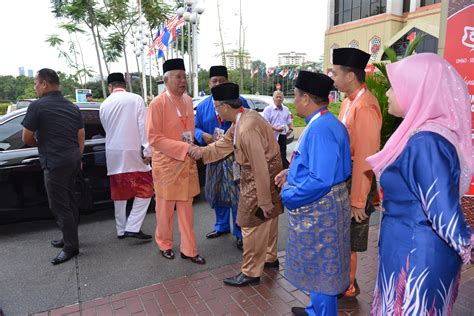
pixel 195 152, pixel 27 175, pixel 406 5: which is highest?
pixel 406 5

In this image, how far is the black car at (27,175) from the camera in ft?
13.8

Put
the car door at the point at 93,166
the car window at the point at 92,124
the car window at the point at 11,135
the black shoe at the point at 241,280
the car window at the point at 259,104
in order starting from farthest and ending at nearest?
the car window at the point at 259,104, the car window at the point at 92,124, the car door at the point at 93,166, the car window at the point at 11,135, the black shoe at the point at 241,280

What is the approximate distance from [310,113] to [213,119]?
2.20m

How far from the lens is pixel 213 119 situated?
14.3 ft

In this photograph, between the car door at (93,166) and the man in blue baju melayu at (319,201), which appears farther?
the car door at (93,166)

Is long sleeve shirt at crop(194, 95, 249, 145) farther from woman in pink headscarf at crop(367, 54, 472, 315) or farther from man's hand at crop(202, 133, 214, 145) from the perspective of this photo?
woman in pink headscarf at crop(367, 54, 472, 315)

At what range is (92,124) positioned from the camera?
15.8 ft

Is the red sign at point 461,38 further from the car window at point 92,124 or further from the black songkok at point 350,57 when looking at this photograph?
the car window at point 92,124

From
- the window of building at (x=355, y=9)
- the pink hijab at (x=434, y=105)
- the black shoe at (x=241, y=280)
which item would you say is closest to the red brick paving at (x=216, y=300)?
the black shoe at (x=241, y=280)

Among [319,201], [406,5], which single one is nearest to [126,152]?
[319,201]

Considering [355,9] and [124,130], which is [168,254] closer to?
[124,130]

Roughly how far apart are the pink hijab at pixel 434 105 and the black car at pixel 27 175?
13.2 ft

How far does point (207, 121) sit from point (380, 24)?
22.0 meters

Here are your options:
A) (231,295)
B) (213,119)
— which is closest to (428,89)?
(231,295)
